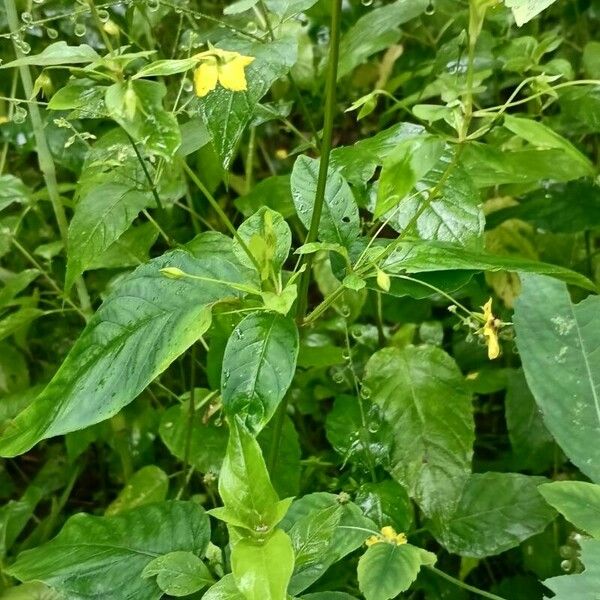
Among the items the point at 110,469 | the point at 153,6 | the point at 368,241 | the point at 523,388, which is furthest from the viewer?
the point at 110,469

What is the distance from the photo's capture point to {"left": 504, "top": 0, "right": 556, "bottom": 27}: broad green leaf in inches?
16.2

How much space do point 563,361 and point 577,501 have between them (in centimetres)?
11

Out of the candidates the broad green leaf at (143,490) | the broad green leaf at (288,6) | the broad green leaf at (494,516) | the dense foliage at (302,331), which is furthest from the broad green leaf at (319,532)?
the broad green leaf at (288,6)

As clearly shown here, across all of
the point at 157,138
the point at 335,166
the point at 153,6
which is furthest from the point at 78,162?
the point at 157,138

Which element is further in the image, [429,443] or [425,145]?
[429,443]

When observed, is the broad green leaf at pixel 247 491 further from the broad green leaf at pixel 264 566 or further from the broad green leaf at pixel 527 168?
the broad green leaf at pixel 527 168

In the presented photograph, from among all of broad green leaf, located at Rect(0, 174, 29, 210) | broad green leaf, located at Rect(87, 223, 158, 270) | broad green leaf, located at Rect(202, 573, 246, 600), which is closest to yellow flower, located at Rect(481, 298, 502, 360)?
broad green leaf, located at Rect(202, 573, 246, 600)

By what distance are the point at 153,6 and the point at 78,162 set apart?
0.26m

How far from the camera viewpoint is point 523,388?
0.78 meters

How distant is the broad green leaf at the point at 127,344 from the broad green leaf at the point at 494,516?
0.94ft

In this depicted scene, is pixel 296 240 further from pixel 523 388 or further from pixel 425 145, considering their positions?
pixel 425 145

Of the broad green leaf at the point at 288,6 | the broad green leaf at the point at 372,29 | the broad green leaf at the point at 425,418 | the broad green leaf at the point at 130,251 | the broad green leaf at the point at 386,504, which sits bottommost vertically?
the broad green leaf at the point at 386,504

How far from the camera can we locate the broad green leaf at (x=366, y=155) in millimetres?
609

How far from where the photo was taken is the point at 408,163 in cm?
44
